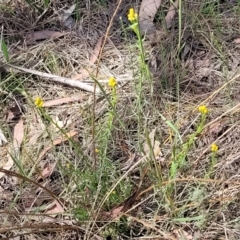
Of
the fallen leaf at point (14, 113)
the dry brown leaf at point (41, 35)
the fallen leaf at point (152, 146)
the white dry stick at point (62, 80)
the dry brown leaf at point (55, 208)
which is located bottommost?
the dry brown leaf at point (55, 208)

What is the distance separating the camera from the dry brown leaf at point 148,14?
2283 millimetres

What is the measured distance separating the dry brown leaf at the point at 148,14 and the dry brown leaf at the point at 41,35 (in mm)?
357

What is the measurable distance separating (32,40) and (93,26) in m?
0.28

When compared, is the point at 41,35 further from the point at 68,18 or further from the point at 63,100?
the point at 63,100

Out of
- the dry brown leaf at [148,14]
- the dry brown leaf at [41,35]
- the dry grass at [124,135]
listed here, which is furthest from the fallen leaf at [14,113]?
the dry brown leaf at [148,14]

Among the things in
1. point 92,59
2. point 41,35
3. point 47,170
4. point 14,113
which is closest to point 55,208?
point 47,170

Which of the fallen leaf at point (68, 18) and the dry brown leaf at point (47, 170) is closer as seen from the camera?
the dry brown leaf at point (47, 170)

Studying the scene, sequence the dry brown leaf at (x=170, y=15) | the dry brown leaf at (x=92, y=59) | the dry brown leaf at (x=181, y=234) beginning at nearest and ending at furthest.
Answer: the dry brown leaf at (x=181, y=234) → the dry brown leaf at (x=92, y=59) → the dry brown leaf at (x=170, y=15)

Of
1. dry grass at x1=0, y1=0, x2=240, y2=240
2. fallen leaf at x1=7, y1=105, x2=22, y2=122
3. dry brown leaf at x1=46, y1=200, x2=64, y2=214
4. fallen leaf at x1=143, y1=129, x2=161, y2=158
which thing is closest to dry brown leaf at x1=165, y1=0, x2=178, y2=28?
dry grass at x1=0, y1=0, x2=240, y2=240

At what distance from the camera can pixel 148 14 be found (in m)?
2.32

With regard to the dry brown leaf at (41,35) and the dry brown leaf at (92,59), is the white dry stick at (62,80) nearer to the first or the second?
the dry brown leaf at (92,59)

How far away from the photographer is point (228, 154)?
72.0 inches

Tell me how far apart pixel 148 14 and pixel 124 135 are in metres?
0.68

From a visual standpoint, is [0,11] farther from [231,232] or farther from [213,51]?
[231,232]
